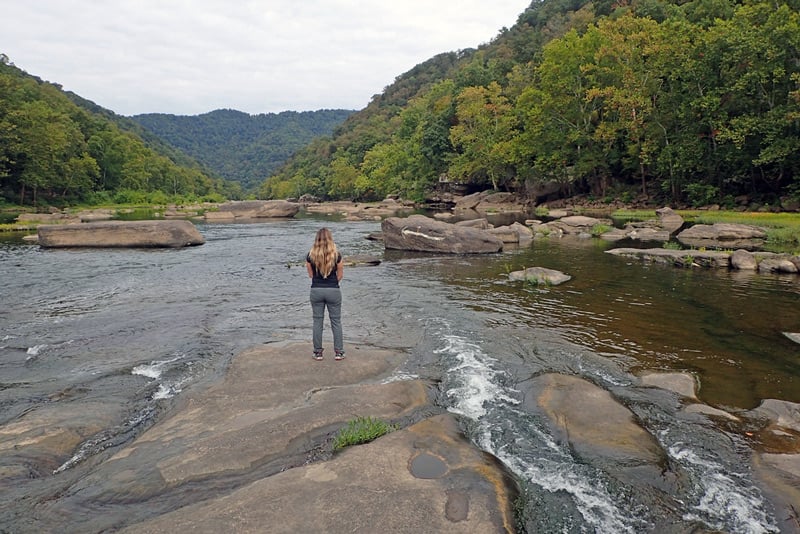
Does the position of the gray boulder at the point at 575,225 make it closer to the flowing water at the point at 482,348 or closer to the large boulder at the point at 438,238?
the large boulder at the point at 438,238

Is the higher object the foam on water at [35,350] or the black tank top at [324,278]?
the black tank top at [324,278]

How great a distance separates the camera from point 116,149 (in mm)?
101250

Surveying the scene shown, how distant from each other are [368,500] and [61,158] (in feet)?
299

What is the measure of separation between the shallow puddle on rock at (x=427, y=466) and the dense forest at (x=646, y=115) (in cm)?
4259

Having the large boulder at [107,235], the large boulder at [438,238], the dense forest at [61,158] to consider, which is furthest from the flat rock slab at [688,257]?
the dense forest at [61,158]

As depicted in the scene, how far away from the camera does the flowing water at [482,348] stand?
221 inches

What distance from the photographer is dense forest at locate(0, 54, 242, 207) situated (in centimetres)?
6494

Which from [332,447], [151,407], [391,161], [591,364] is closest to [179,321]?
[151,407]

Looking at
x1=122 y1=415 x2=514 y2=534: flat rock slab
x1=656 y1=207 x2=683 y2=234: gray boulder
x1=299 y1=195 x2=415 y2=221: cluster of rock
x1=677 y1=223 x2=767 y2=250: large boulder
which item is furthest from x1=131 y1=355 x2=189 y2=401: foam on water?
x1=299 y1=195 x2=415 y2=221: cluster of rock

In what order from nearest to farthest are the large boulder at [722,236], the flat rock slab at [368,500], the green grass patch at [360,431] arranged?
the flat rock slab at [368,500], the green grass patch at [360,431], the large boulder at [722,236]

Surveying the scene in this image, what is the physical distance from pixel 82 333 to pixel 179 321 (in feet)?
7.46

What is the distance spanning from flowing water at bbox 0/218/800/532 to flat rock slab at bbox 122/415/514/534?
0.67 m

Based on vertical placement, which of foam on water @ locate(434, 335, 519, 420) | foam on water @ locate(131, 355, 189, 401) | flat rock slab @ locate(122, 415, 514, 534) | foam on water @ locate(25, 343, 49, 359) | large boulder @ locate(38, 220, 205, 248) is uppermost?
large boulder @ locate(38, 220, 205, 248)

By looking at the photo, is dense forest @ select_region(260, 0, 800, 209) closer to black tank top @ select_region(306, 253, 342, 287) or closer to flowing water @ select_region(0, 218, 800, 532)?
flowing water @ select_region(0, 218, 800, 532)
